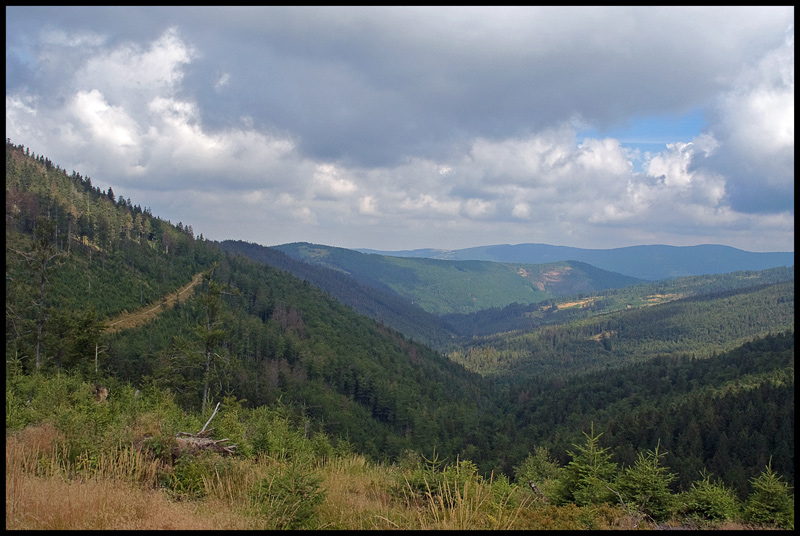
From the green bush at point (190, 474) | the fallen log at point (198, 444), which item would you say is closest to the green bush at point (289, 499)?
the green bush at point (190, 474)

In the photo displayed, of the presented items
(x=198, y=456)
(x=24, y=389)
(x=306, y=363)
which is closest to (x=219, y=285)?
(x=24, y=389)

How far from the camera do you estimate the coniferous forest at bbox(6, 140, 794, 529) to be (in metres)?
7.30

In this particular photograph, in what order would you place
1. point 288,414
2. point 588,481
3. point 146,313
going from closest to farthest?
point 588,481 < point 288,414 < point 146,313

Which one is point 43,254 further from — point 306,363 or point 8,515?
point 306,363

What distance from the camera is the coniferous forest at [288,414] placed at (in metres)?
7.30

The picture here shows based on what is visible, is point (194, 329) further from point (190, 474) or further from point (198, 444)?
point (190, 474)

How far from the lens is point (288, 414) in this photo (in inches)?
1687

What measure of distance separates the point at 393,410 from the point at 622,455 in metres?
52.3

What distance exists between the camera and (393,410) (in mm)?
96938

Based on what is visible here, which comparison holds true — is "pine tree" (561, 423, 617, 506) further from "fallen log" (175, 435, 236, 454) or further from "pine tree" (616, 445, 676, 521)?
"fallen log" (175, 435, 236, 454)

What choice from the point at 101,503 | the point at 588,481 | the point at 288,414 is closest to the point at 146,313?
the point at 288,414

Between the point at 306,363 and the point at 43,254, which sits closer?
the point at 43,254

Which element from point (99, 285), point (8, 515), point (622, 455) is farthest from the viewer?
point (99, 285)

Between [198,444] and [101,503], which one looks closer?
[101,503]
